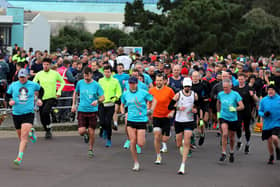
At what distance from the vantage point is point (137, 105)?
1173 cm

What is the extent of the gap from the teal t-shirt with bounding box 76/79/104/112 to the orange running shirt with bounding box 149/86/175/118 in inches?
53.3

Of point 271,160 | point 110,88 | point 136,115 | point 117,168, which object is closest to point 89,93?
point 110,88

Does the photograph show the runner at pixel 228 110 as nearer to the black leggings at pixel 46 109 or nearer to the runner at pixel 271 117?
the runner at pixel 271 117

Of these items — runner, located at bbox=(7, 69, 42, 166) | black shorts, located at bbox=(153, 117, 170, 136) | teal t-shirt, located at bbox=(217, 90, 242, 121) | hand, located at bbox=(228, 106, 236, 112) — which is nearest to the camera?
runner, located at bbox=(7, 69, 42, 166)

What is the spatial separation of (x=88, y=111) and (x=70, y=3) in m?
91.4

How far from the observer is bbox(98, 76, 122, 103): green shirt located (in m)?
14.7

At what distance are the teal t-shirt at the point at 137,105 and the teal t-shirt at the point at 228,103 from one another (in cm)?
196

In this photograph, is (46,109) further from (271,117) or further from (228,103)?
(271,117)

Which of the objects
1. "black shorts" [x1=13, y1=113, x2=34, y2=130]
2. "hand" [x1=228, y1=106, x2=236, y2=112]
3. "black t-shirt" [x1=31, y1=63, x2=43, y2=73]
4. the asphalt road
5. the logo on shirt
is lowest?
the asphalt road

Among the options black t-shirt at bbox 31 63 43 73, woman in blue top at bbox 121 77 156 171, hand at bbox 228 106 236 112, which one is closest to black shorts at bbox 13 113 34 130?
woman in blue top at bbox 121 77 156 171

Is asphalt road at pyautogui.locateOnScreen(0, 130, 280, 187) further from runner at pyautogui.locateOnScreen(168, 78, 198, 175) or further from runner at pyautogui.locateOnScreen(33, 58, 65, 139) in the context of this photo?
runner at pyautogui.locateOnScreen(168, 78, 198, 175)

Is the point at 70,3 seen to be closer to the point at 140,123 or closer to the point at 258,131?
the point at 258,131

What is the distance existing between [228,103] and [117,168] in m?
2.88

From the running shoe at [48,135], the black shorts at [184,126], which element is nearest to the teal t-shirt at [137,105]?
the black shorts at [184,126]
